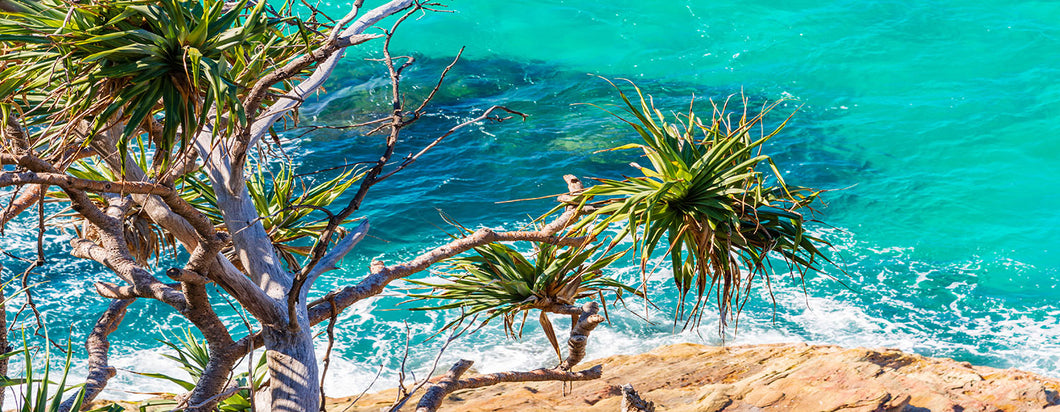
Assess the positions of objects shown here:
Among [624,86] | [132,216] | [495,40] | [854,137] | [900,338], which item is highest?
[495,40]

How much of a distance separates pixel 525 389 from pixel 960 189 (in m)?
11.5

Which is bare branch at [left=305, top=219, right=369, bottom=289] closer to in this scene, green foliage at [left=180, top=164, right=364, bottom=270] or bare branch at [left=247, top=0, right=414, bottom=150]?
bare branch at [left=247, top=0, right=414, bottom=150]

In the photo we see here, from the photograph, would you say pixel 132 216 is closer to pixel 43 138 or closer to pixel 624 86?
pixel 43 138

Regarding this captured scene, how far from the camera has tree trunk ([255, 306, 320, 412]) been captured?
3971 mm

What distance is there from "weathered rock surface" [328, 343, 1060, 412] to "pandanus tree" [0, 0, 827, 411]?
4.85 feet

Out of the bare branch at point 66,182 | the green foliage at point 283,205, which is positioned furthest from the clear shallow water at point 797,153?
the bare branch at point 66,182

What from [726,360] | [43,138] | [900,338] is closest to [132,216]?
[43,138]

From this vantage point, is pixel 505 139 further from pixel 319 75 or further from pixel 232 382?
pixel 319 75

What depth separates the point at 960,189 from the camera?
15273mm

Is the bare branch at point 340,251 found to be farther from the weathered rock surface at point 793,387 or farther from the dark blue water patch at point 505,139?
the dark blue water patch at point 505,139

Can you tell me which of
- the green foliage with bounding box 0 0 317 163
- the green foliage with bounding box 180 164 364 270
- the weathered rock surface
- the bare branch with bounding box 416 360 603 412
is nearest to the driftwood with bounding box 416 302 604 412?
the bare branch with bounding box 416 360 603 412

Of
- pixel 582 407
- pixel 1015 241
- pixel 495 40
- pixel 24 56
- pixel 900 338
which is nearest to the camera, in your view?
pixel 24 56

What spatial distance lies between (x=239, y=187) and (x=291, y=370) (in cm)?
99

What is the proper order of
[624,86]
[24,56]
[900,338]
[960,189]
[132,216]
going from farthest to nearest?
1. [624,86]
2. [960,189]
3. [900,338]
4. [132,216]
5. [24,56]
